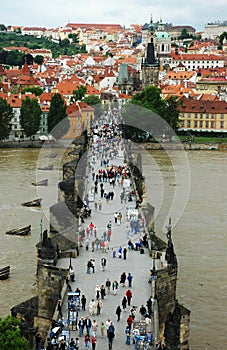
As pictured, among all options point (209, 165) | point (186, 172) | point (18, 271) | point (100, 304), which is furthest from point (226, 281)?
point (209, 165)

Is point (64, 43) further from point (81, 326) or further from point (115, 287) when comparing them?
point (81, 326)

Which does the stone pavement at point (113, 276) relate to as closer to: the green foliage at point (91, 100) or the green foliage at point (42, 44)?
the green foliage at point (91, 100)

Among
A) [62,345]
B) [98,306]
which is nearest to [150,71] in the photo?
[98,306]

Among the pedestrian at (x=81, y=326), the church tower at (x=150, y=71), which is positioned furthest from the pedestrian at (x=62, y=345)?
the church tower at (x=150, y=71)

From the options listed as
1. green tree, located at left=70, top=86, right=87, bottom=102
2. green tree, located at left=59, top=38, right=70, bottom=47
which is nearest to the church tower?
green tree, located at left=70, top=86, right=87, bottom=102

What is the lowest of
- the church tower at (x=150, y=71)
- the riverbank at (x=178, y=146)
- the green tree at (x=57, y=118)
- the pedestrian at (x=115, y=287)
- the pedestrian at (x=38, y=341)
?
the pedestrian at (x=38, y=341)
